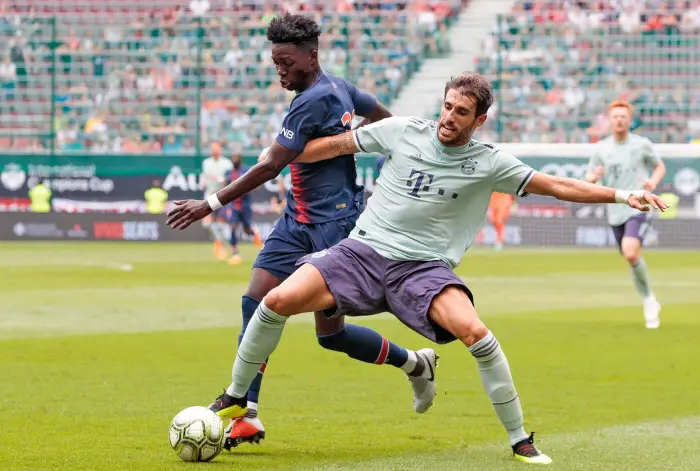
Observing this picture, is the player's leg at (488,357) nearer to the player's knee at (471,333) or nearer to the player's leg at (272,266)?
the player's knee at (471,333)

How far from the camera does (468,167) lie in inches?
268

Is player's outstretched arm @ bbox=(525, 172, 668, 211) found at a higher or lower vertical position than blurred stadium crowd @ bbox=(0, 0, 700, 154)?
higher

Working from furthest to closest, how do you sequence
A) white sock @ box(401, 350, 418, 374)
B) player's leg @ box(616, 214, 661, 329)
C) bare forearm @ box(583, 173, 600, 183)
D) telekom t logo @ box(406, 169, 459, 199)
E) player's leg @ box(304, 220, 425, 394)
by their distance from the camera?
bare forearm @ box(583, 173, 600, 183) < player's leg @ box(616, 214, 661, 329) < white sock @ box(401, 350, 418, 374) < player's leg @ box(304, 220, 425, 394) < telekom t logo @ box(406, 169, 459, 199)

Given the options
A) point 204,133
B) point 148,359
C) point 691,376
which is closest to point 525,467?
point 691,376

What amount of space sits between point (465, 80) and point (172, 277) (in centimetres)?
1395

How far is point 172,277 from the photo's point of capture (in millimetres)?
20125

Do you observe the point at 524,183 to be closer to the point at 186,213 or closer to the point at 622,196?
the point at 622,196

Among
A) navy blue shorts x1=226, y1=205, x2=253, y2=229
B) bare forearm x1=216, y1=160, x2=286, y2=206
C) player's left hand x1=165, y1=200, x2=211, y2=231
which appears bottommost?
navy blue shorts x1=226, y1=205, x2=253, y2=229

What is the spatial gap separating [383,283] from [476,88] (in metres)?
1.16

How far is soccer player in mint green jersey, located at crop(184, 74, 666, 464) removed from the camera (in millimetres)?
6594

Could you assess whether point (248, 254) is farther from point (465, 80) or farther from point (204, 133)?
point (465, 80)

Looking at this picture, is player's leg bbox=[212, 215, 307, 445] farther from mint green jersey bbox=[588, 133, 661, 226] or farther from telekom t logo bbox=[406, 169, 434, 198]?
mint green jersey bbox=[588, 133, 661, 226]

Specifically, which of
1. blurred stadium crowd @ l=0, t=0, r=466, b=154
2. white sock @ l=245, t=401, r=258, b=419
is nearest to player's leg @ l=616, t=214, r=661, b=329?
white sock @ l=245, t=401, r=258, b=419

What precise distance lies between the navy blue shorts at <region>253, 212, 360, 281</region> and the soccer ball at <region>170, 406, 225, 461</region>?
1.19 metres
